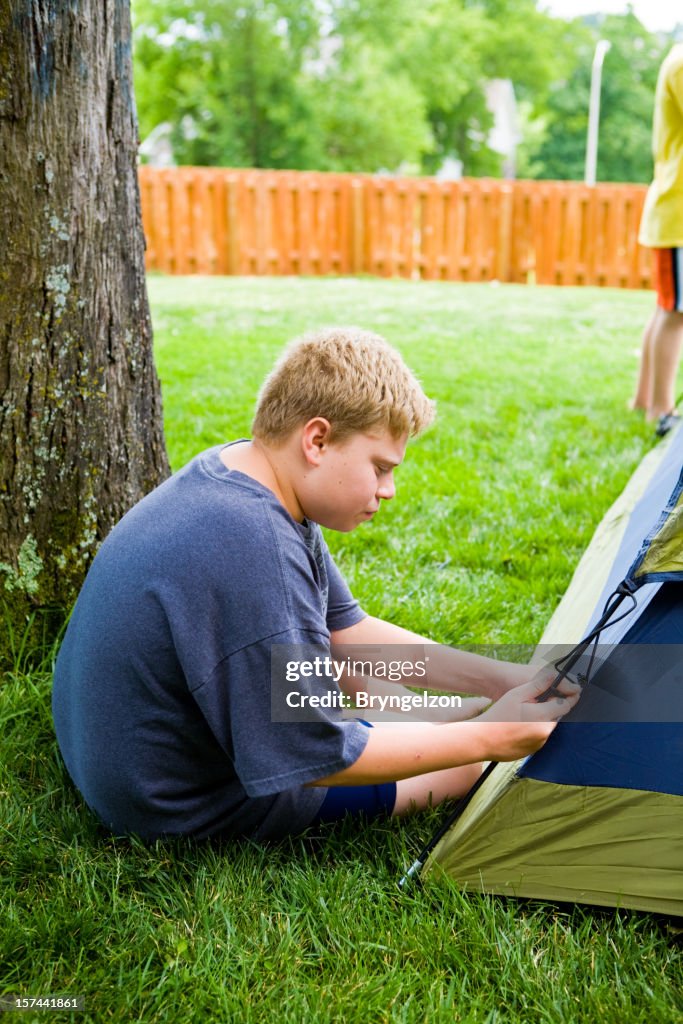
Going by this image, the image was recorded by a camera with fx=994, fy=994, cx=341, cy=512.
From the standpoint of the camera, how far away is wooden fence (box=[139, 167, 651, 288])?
498 inches

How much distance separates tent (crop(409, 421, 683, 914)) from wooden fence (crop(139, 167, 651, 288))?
38.6 feet

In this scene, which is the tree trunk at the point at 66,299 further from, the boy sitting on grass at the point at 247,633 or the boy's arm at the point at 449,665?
the boy's arm at the point at 449,665

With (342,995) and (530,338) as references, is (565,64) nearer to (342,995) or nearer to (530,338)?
(530,338)

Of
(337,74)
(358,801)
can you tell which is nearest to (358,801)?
(358,801)

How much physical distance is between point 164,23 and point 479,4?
1303 cm

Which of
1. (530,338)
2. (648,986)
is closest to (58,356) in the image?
(648,986)

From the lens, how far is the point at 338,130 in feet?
80.6

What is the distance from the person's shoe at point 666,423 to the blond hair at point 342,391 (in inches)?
111

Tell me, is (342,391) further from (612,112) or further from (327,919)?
(612,112)

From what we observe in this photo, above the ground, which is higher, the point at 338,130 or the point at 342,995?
the point at 338,130

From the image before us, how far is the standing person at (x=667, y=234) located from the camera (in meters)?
4.22

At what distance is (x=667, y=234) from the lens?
4266 millimetres

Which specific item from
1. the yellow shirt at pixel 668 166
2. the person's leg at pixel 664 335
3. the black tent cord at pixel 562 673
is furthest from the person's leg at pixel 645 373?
the black tent cord at pixel 562 673

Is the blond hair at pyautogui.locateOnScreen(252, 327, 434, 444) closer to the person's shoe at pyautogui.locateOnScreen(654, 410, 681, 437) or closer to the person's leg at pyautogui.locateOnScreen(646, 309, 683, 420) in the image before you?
the person's shoe at pyautogui.locateOnScreen(654, 410, 681, 437)
